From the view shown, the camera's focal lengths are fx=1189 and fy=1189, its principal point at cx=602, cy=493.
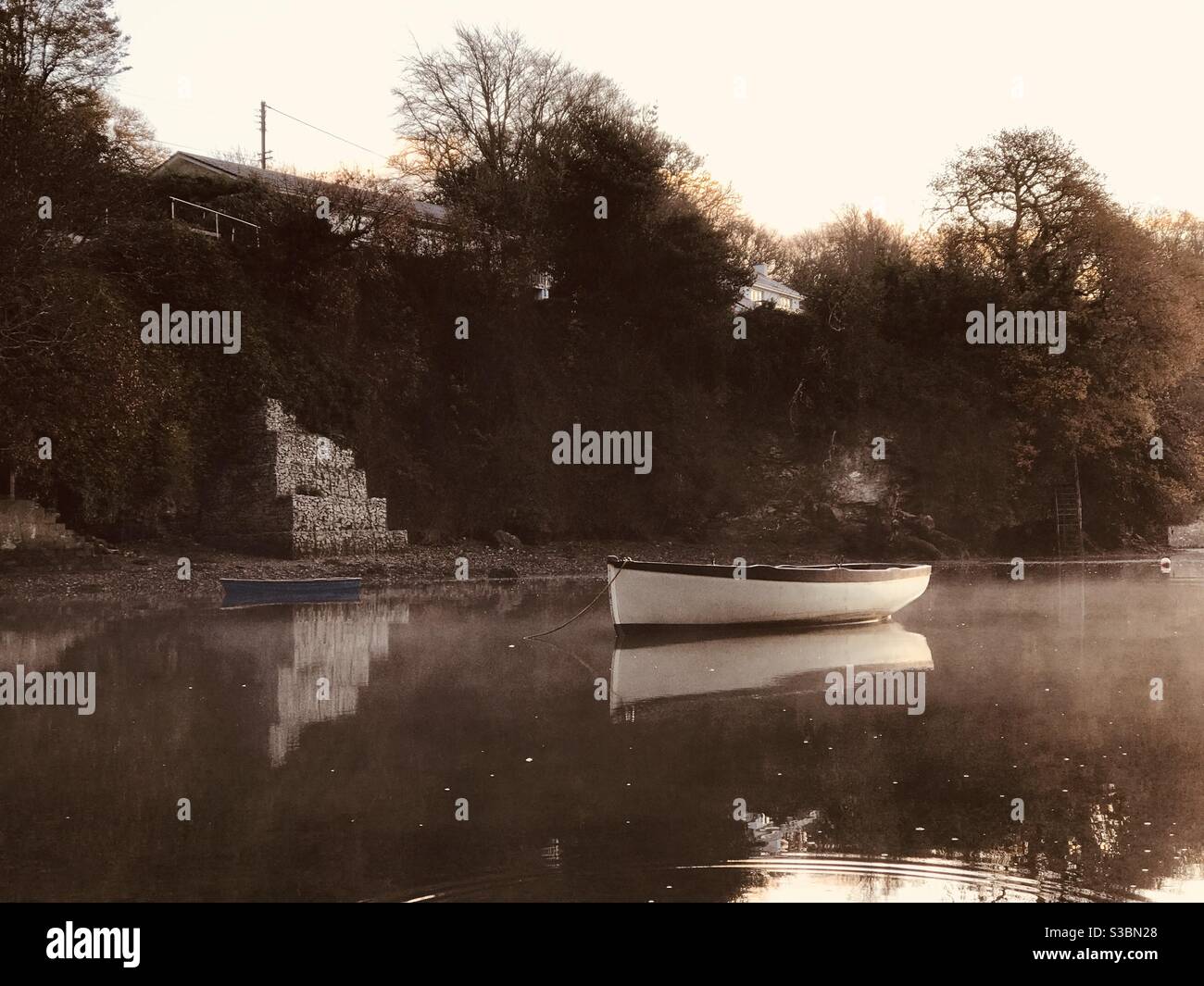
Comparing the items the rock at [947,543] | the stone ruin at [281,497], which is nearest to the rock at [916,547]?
the rock at [947,543]

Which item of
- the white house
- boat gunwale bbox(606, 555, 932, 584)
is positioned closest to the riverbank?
boat gunwale bbox(606, 555, 932, 584)

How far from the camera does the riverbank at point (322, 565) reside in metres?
23.9

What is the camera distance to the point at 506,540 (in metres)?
35.2

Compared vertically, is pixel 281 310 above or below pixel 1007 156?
below

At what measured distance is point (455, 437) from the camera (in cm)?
3750

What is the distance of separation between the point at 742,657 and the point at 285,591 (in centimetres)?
1120

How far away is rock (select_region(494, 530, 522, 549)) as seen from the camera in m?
35.2

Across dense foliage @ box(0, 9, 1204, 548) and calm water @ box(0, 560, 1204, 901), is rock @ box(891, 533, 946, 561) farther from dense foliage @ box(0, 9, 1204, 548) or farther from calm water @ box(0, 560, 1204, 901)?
calm water @ box(0, 560, 1204, 901)

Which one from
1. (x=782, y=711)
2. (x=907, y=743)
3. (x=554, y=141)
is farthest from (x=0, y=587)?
(x=554, y=141)

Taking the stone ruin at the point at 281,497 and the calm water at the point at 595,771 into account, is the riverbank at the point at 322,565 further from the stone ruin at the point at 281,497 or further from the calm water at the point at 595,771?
the calm water at the point at 595,771

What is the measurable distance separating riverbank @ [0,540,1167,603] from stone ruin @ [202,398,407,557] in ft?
1.86

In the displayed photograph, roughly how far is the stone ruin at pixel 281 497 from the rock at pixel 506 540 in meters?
4.64
